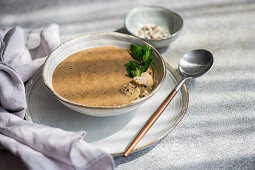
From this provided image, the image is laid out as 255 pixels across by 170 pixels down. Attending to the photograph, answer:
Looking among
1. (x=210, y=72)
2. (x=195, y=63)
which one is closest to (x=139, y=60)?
(x=195, y=63)

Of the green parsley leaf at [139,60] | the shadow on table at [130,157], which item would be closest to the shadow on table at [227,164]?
the shadow on table at [130,157]

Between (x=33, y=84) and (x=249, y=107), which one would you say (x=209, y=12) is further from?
(x=33, y=84)

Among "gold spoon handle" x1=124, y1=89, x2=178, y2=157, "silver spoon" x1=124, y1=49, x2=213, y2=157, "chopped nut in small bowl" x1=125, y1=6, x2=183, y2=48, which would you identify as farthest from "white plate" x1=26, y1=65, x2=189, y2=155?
"chopped nut in small bowl" x1=125, y1=6, x2=183, y2=48

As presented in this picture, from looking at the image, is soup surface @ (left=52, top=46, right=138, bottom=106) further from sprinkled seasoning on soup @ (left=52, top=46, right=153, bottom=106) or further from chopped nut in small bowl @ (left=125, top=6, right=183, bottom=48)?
chopped nut in small bowl @ (left=125, top=6, right=183, bottom=48)

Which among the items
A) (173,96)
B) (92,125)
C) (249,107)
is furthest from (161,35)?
→ (92,125)

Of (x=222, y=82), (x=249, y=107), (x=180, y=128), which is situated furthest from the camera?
(x=222, y=82)

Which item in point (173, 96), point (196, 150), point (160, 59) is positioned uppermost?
point (160, 59)

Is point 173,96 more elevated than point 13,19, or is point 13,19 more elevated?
point 13,19
